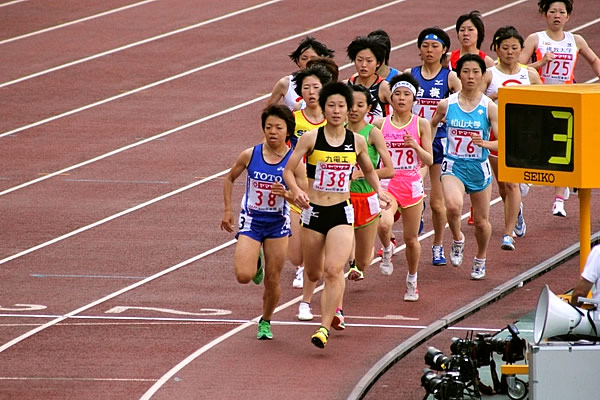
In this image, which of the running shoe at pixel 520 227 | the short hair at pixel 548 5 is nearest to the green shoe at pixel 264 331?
the running shoe at pixel 520 227

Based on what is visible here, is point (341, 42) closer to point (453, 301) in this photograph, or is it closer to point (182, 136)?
point (182, 136)

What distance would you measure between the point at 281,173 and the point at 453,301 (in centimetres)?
237

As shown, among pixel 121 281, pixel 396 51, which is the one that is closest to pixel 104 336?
pixel 121 281

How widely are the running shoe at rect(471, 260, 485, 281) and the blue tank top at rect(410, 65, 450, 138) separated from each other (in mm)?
1522

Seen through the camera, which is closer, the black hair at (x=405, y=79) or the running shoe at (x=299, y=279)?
the black hair at (x=405, y=79)

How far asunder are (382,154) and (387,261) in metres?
1.89

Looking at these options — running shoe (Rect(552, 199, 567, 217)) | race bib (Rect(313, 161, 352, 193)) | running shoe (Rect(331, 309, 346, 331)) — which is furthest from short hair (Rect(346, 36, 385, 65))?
running shoe (Rect(552, 199, 567, 217))

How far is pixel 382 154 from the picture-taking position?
1255cm

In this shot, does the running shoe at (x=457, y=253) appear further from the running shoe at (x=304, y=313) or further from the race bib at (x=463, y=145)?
the running shoe at (x=304, y=313)

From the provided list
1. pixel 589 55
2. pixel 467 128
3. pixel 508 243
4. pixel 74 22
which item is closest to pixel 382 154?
pixel 467 128

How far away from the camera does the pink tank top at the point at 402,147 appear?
13.6 m

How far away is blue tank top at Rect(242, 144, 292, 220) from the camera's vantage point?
12.0 meters

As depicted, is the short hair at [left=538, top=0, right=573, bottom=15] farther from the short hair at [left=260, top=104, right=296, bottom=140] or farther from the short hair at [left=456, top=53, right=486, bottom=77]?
the short hair at [left=260, top=104, right=296, bottom=140]

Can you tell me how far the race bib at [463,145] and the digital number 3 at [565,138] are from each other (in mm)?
3498
